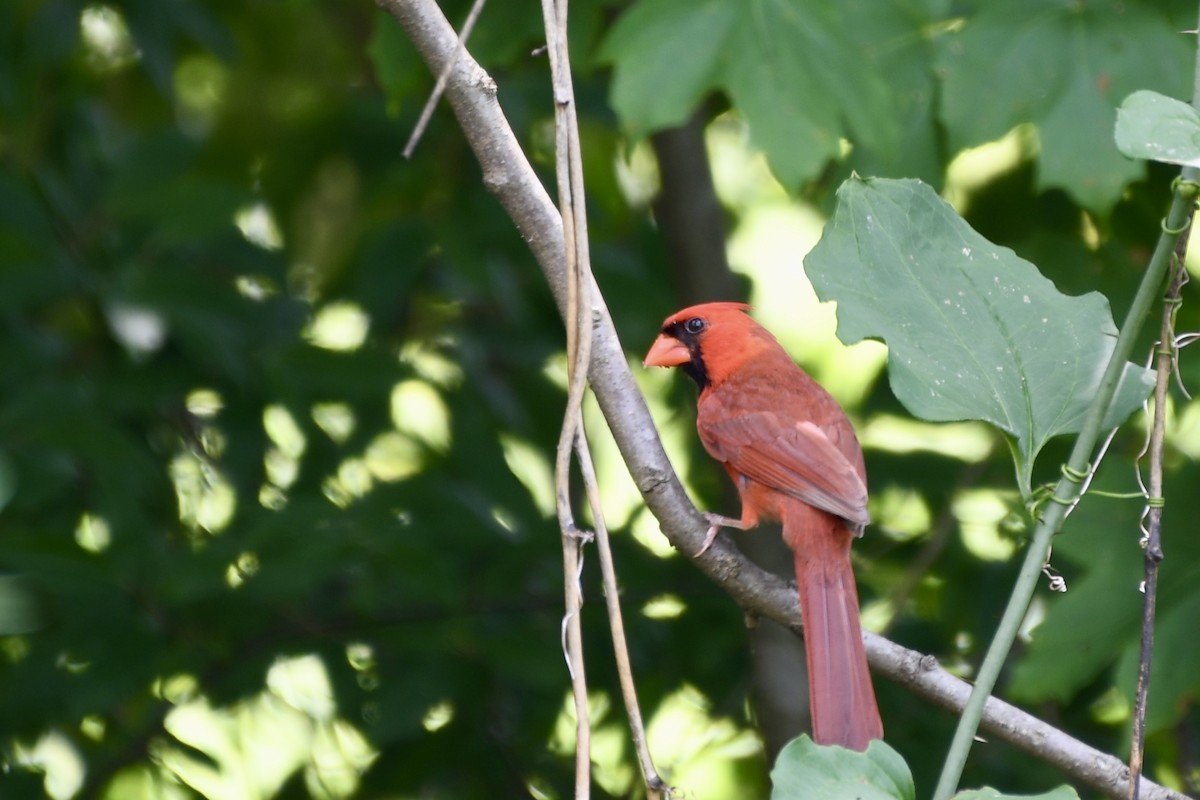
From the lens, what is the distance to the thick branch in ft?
6.49

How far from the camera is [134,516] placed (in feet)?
11.1

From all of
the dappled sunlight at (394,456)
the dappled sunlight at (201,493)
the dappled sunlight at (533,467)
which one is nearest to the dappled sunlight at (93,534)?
the dappled sunlight at (201,493)

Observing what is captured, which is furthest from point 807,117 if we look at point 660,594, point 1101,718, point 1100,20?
point 1101,718

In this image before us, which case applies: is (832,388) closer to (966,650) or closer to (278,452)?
(966,650)

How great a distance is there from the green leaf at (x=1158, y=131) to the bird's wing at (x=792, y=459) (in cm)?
162

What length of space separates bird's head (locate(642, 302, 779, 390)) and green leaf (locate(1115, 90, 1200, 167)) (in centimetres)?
224

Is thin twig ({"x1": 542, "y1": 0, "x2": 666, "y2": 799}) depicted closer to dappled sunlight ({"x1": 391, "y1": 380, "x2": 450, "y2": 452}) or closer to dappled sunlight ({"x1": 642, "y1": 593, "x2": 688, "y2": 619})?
dappled sunlight ({"x1": 642, "y1": 593, "x2": 688, "y2": 619})

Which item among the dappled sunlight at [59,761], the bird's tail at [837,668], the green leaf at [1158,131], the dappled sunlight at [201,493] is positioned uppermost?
the green leaf at [1158,131]

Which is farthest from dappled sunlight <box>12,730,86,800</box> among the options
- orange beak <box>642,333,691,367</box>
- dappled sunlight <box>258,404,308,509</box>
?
orange beak <box>642,333,691,367</box>

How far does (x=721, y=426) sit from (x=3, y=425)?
1.71m

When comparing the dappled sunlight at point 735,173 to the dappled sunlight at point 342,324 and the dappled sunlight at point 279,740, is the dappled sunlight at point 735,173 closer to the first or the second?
the dappled sunlight at point 342,324

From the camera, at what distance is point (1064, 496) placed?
1528mm

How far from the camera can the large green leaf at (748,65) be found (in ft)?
9.75

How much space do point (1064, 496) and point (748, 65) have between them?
1.68 meters
